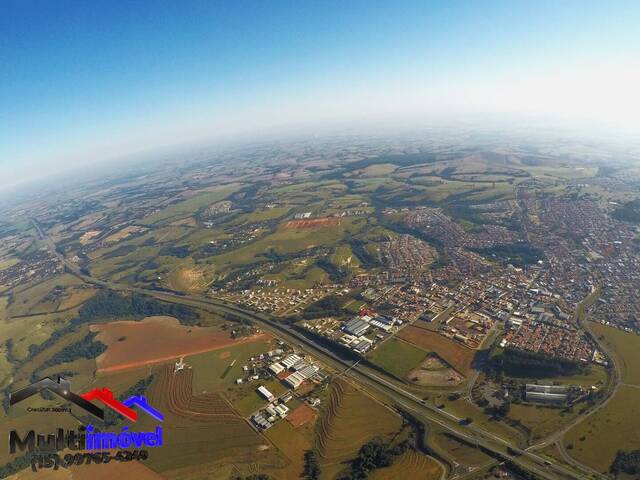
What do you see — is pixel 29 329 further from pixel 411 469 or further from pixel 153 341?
pixel 411 469

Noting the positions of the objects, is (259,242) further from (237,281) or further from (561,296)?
(561,296)

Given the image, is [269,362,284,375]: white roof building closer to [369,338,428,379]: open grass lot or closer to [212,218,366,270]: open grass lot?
[369,338,428,379]: open grass lot

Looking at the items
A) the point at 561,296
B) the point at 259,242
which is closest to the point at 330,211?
the point at 259,242

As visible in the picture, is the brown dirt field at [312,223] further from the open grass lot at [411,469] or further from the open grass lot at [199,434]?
the open grass lot at [411,469]

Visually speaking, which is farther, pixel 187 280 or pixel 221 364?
pixel 187 280

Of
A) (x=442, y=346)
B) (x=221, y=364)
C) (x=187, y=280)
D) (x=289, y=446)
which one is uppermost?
(x=187, y=280)

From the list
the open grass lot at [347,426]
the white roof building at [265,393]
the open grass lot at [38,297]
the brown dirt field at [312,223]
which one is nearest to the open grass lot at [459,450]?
the open grass lot at [347,426]

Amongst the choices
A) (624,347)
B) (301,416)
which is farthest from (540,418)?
(301,416)
